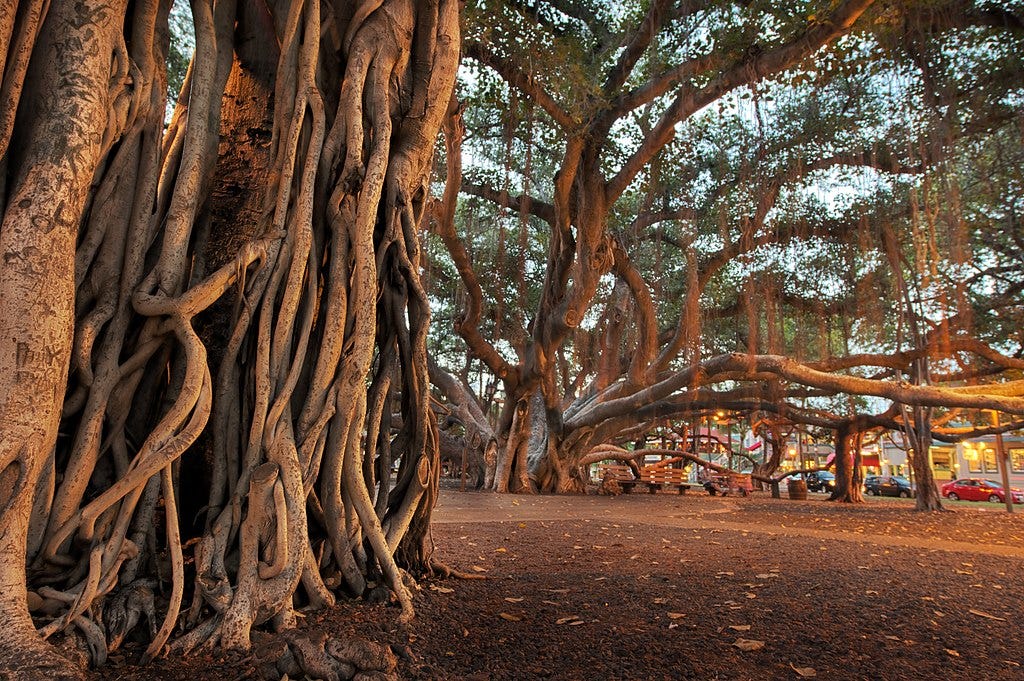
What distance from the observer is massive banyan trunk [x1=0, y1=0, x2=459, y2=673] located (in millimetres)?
1729

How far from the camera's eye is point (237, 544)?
6.88 feet

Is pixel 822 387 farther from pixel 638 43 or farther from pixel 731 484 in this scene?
pixel 731 484

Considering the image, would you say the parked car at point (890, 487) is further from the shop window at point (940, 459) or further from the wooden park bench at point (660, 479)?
the shop window at point (940, 459)

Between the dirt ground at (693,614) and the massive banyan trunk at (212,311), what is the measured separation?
0.82ft

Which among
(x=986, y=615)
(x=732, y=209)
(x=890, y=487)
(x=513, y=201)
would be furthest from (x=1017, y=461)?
(x=986, y=615)

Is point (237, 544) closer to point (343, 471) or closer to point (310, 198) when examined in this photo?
point (343, 471)

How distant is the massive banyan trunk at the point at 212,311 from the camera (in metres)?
1.73

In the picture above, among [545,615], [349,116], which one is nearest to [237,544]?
[545,615]

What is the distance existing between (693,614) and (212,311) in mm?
2190

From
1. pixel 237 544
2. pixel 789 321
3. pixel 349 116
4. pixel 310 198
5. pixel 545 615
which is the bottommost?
pixel 545 615

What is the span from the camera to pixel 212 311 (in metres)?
2.53

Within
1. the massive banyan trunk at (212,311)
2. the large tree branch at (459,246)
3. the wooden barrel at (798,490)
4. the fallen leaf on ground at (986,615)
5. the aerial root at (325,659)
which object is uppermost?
the large tree branch at (459,246)

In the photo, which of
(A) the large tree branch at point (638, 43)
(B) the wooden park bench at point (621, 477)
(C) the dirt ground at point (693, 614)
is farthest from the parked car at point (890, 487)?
(C) the dirt ground at point (693, 614)

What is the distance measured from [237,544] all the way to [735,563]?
2.62m
